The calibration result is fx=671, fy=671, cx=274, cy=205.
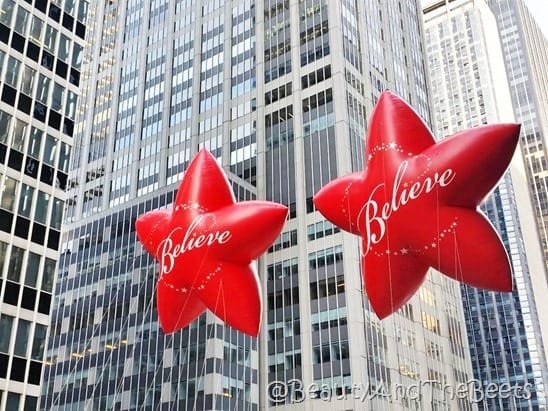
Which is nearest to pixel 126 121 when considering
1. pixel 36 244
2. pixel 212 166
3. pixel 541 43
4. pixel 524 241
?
pixel 36 244

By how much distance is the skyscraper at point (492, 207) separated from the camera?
415 feet

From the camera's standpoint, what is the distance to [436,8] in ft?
563

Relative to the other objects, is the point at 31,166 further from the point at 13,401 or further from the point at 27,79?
the point at 13,401

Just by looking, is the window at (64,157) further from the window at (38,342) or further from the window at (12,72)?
the window at (38,342)

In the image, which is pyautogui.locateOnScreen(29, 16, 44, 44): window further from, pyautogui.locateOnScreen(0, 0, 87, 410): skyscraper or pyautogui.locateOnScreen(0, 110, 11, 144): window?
pyautogui.locateOnScreen(0, 110, 11, 144): window

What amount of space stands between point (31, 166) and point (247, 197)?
1305 inches

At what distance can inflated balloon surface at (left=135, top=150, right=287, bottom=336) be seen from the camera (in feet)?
63.6

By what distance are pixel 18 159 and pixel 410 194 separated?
26.3 m

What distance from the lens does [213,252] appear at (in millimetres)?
19484

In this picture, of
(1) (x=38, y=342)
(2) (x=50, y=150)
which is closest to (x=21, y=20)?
(2) (x=50, y=150)

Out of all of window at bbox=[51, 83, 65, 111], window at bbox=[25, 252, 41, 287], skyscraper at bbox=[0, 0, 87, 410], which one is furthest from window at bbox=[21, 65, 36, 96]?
window at bbox=[25, 252, 41, 287]

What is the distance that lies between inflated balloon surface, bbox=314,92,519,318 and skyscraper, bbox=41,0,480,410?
3645 centimetres

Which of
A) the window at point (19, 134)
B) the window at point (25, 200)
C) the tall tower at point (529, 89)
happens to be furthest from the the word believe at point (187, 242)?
the tall tower at point (529, 89)

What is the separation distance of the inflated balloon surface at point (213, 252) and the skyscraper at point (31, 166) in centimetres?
1559
